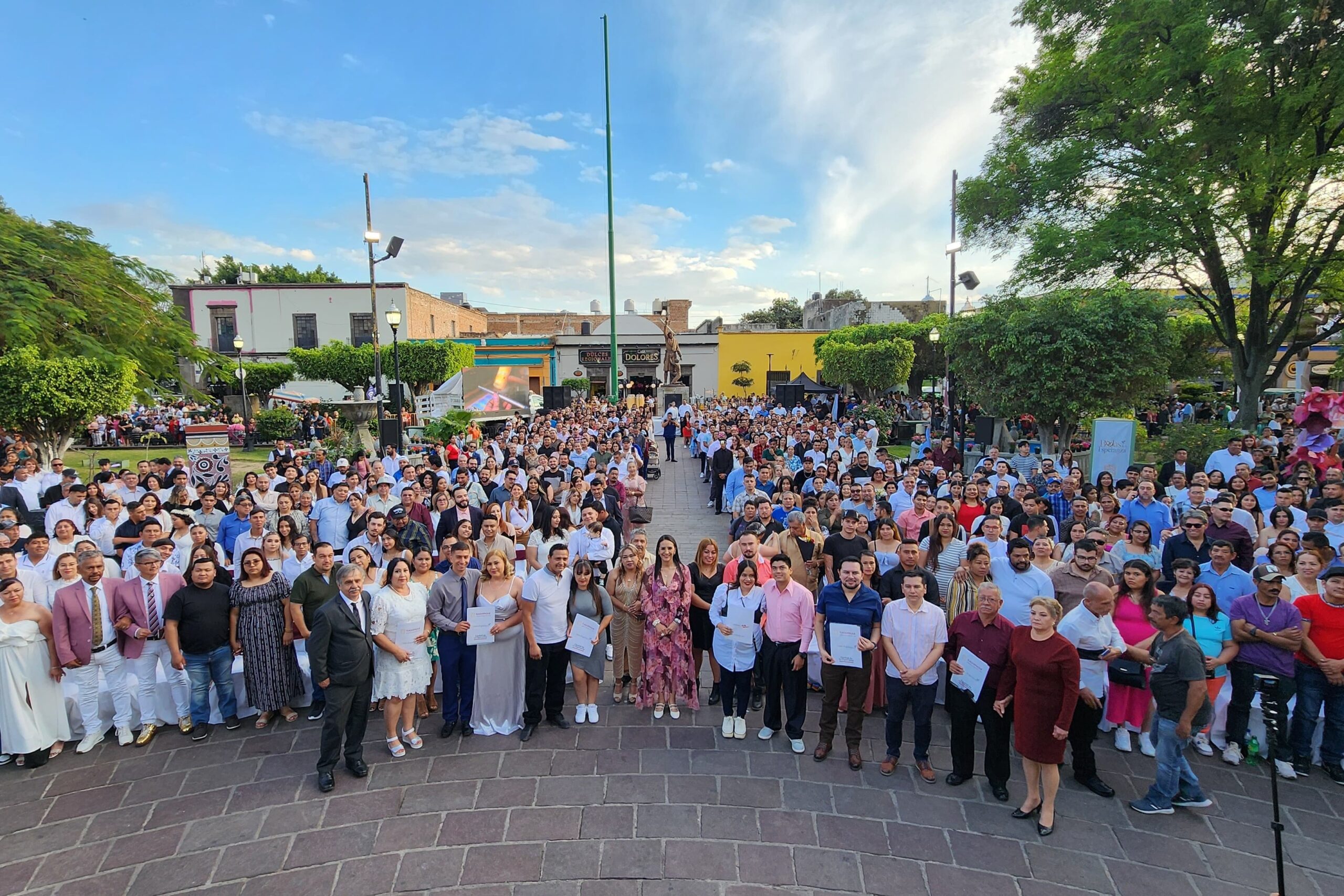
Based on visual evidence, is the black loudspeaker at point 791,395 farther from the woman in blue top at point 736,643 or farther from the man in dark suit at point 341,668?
the man in dark suit at point 341,668

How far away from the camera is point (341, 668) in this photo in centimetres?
427

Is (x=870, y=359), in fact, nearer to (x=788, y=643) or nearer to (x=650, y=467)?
(x=650, y=467)

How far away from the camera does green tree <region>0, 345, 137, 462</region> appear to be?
32.8 feet

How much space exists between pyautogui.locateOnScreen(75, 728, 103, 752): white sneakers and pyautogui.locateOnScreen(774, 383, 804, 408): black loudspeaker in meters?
25.7

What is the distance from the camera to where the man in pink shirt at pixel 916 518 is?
268 inches

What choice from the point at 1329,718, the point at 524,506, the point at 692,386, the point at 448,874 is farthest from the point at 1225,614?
the point at 692,386

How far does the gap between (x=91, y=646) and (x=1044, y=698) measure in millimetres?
6481

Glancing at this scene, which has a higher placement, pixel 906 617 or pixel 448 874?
pixel 906 617

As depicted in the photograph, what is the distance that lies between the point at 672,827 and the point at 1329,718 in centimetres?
452

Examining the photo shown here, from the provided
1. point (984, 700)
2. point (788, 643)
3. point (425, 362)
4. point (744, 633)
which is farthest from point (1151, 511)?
point (425, 362)

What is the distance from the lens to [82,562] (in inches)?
186

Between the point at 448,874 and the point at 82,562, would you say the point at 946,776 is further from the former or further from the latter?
the point at 82,562

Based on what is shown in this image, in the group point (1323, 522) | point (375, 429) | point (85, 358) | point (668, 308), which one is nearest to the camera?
point (1323, 522)

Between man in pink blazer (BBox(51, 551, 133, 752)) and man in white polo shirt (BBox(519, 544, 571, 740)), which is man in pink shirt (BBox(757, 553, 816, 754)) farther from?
man in pink blazer (BBox(51, 551, 133, 752))
